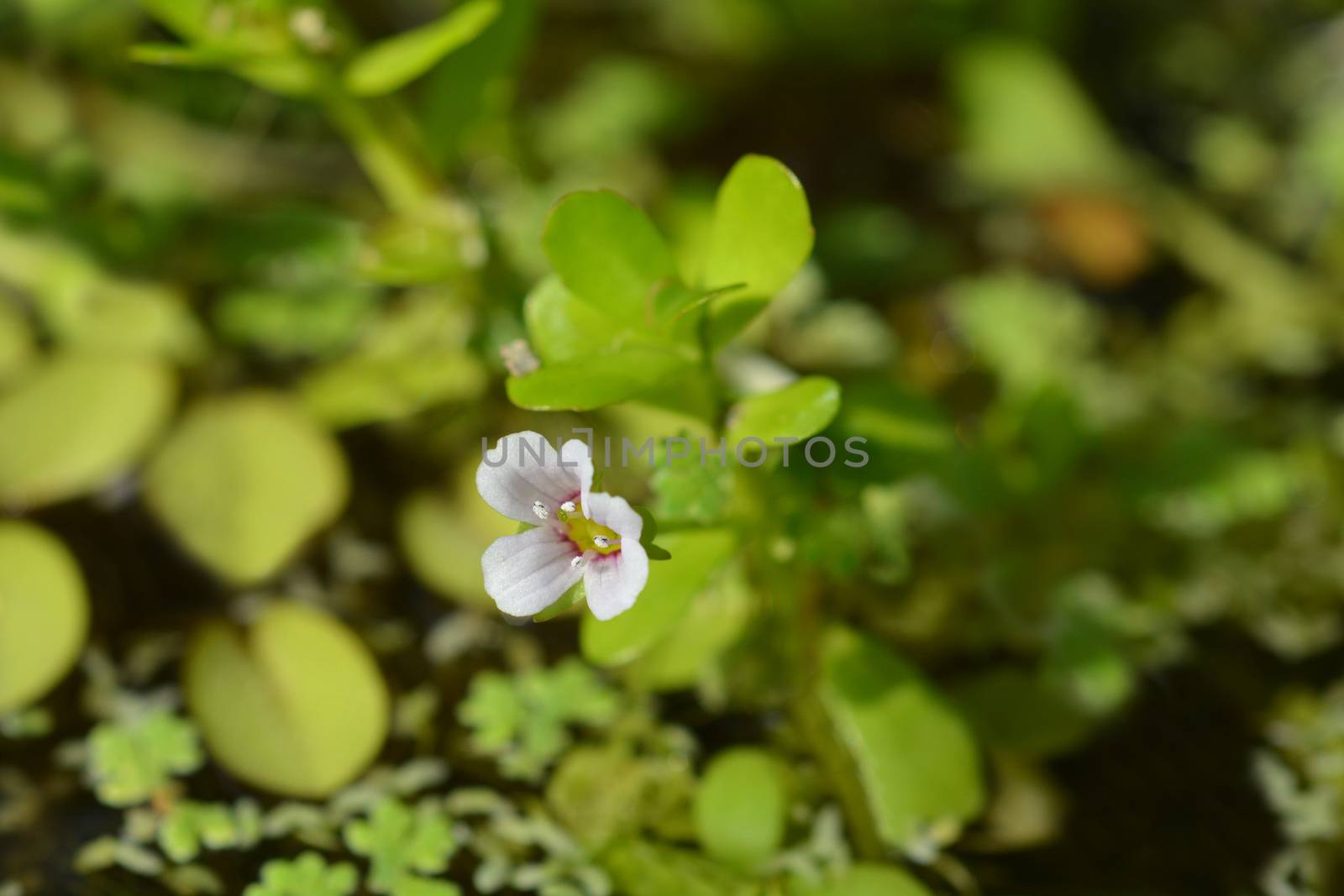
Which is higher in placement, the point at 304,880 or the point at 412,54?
the point at 412,54

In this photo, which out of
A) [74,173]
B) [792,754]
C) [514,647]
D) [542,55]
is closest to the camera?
[792,754]

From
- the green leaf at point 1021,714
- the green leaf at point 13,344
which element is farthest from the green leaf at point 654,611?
the green leaf at point 13,344

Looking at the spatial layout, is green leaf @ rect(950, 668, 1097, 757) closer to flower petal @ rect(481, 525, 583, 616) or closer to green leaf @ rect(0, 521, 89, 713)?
flower petal @ rect(481, 525, 583, 616)

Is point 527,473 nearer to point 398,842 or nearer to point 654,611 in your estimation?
point 654,611

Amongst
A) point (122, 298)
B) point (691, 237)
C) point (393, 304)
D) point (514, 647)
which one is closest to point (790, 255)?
point (514, 647)

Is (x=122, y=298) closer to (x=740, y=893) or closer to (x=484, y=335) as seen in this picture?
(x=484, y=335)

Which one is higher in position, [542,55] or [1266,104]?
[1266,104]

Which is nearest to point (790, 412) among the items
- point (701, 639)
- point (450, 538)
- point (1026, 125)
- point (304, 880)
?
point (701, 639)

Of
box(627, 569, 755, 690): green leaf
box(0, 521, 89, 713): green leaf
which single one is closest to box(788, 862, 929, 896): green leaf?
box(627, 569, 755, 690): green leaf
